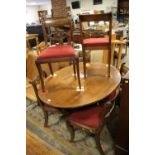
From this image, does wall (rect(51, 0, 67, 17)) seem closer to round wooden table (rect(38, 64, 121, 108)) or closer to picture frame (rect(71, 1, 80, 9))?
picture frame (rect(71, 1, 80, 9))

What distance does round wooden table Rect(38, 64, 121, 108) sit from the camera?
183cm

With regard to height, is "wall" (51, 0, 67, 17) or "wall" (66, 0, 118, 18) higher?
"wall" (66, 0, 118, 18)

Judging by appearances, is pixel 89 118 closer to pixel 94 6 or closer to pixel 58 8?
pixel 58 8

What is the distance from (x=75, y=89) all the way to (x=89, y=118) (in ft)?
1.31

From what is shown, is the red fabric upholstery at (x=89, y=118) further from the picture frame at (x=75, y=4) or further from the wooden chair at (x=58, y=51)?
the picture frame at (x=75, y=4)

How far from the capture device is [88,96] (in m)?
1.89

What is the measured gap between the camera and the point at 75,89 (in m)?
2.08

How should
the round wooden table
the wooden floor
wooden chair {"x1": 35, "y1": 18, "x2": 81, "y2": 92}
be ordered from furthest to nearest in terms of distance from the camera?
wooden chair {"x1": 35, "y1": 18, "x2": 81, "y2": 92}
the round wooden table
the wooden floor

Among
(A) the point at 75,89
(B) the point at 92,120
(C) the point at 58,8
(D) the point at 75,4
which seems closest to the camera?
(B) the point at 92,120

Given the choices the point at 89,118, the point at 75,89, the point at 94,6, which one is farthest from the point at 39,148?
the point at 94,6

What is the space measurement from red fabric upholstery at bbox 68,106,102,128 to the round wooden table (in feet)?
0.57

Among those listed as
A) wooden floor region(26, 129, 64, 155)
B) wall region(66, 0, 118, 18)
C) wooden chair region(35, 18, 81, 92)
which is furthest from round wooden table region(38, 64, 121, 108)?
wall region(66, 0, 118, 18)
